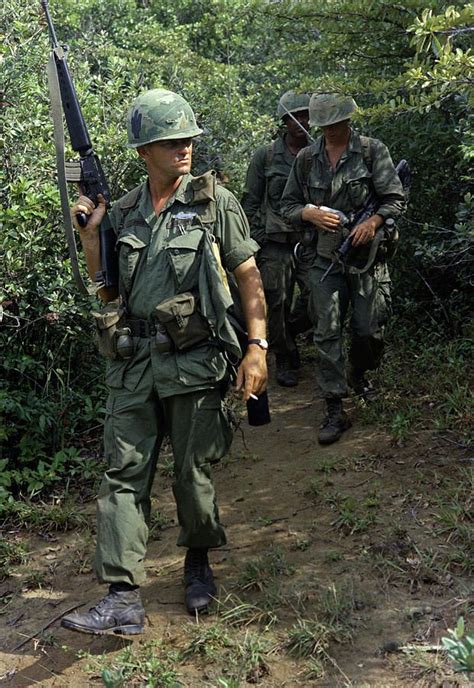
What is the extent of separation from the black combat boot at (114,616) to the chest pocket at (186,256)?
4.31 feet

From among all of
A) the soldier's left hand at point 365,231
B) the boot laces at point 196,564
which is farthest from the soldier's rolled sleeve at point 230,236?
the soldier's left hand at point 365,231

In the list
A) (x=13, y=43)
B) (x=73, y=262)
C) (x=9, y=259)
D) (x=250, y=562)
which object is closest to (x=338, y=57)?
(x=13, y=43)

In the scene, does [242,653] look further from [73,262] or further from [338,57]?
[338,57]

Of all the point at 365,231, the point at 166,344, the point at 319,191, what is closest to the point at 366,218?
the point at 365,231

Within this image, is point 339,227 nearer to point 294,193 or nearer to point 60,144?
point 294,193

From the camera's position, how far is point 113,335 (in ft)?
13.0

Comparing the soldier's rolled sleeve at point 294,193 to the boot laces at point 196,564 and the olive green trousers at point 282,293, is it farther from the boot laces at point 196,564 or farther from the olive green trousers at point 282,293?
the boot laces at point 196,564

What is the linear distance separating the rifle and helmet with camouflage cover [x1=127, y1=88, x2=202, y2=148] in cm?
194

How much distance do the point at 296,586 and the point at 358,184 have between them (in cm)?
264

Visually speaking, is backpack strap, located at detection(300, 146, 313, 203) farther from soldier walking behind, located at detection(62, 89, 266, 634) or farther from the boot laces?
the boot laces

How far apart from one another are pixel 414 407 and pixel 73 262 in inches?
106

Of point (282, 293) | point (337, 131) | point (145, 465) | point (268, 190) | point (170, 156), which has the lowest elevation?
point (282, 293)

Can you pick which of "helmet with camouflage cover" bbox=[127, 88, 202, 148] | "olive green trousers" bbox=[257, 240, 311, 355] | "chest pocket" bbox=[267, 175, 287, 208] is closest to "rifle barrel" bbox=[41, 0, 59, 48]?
"helmet with camouflage cover" bbox=[127, 88, 202, 148]

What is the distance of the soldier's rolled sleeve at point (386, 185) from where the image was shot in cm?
566
